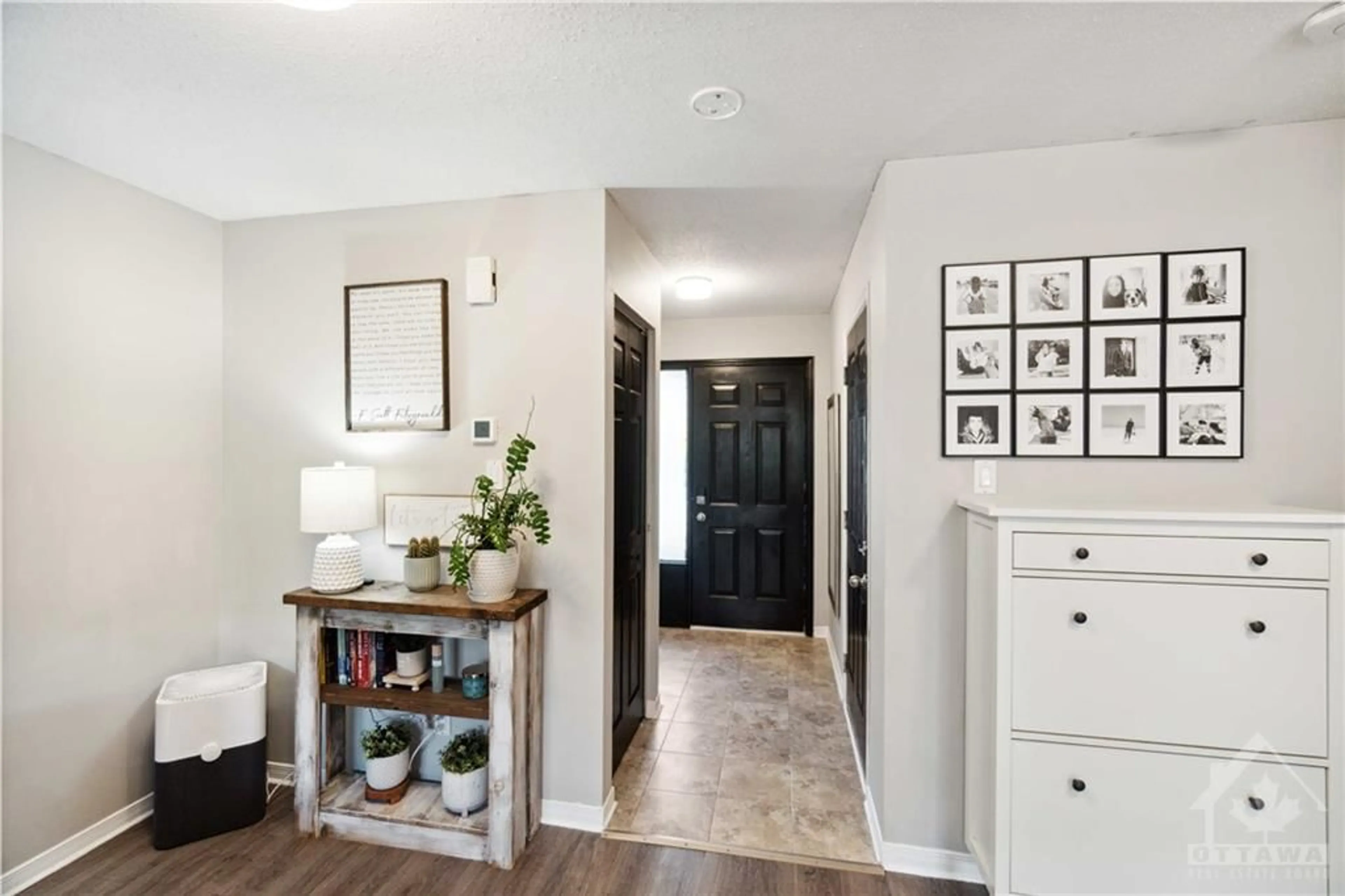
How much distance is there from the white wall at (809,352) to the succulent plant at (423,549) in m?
2.82

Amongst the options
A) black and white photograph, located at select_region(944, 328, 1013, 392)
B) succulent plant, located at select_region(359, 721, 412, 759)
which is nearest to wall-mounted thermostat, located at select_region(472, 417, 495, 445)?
succulent plant, located at select_region(359, 721, 412, 759)

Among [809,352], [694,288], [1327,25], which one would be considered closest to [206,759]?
[694,288]

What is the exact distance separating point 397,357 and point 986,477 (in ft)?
7.50

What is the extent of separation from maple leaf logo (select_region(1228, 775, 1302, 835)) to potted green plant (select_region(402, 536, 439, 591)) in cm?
252

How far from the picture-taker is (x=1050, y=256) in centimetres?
183

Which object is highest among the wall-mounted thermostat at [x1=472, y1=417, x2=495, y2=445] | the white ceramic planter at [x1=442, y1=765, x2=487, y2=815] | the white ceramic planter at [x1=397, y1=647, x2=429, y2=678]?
the wall-mounted thermostat at [x1=472, y1=417, x2=495, y2=445]

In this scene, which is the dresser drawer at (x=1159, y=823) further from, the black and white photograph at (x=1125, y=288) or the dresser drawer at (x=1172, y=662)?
the black and white photograph at (x=1125, y=288)

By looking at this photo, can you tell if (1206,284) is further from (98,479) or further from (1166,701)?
(98,479)

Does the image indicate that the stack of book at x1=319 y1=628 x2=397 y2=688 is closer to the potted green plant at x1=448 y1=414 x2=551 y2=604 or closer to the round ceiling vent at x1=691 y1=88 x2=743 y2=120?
the potted green plant at x1=448 y1=414 x2=551 y2=604

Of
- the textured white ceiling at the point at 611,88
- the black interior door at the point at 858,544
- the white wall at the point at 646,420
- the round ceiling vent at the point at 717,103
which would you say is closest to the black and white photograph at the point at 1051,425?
the black interior door at the point at 858,544

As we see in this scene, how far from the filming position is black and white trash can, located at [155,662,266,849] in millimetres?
→ 1988

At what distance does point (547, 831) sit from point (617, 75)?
8.38ft

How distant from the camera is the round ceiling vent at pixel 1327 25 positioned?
1253 millimetres

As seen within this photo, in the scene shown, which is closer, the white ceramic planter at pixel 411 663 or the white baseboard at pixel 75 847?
the white baseboard at pixel 75 847
